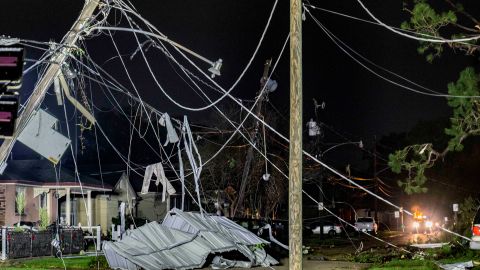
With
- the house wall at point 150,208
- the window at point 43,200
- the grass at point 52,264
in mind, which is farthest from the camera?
the house wall at point 150,208

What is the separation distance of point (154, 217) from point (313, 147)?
471 inches

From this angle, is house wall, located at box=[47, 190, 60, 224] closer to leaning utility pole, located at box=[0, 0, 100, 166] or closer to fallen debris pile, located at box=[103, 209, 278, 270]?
fallen debris pile, located at box=[103, 209, 278, 270]

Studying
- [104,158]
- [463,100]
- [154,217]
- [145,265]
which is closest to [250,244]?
[145,265]

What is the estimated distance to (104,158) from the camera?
6325 cm

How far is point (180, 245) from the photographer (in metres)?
19.7

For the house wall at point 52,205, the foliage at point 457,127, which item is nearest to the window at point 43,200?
the house wall at point 52,205

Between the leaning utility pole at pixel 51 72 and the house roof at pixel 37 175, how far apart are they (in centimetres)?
1884

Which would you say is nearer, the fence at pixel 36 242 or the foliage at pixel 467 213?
the fence at pixel 36 242

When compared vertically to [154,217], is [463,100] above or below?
above

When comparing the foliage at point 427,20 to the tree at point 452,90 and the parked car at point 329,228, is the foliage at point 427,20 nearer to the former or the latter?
the tree at point 452,90

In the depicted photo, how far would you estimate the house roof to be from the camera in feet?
107

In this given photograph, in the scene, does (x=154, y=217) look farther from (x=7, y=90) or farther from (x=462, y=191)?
(x=7, y=90)

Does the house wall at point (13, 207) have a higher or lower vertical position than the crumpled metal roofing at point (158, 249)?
higher

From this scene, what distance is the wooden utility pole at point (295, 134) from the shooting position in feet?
41.4
